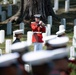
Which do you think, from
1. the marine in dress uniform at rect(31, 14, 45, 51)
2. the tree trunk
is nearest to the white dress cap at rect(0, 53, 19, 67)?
the marine in dress uniform at rect(31, 14, 45, 51)

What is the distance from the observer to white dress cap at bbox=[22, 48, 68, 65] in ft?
15.4

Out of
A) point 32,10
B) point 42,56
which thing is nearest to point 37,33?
point 32,10

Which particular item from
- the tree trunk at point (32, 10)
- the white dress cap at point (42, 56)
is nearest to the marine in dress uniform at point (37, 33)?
the tree trunk at point (32, 10)

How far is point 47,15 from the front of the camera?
66.9 ft

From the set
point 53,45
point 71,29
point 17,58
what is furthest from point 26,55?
point 71,29

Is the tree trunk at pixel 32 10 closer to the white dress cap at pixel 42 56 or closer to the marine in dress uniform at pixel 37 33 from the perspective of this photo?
the marine in dress uniform at pixel 37 33

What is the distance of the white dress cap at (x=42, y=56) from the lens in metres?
4.68

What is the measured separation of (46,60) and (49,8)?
51.7 ft

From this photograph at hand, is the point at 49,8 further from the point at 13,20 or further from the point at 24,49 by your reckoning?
the point at 24,49

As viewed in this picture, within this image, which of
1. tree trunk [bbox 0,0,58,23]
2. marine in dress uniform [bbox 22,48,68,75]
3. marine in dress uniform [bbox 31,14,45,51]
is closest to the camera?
marine in dress uniform [bbox 22,48,68,75]

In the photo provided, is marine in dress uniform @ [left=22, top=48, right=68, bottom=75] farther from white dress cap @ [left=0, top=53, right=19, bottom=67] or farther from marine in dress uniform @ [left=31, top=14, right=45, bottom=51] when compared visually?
marine in dress uniform @ [left=31, top=14, right=45, bottom=51]

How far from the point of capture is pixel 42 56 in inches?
187

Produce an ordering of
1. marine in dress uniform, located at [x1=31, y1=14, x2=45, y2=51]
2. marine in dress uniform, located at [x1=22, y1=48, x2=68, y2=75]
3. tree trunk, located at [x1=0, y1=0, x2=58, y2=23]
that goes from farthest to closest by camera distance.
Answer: tree trunk, located at [x1=0, y1=0, x2=58, y2=23] → marine in dress uniform, located at [x1=31, y1=14, x2=45, y2=51] → marine in dress uniform, located at [x1=22, y1=48, x2=68, y2=75]

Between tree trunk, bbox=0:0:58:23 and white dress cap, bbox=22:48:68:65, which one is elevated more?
white dress cap, bbox=22:48:68:65
